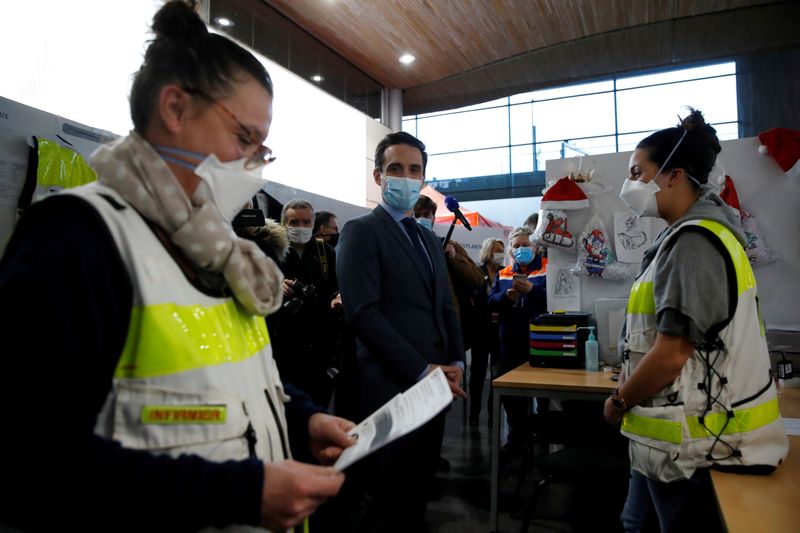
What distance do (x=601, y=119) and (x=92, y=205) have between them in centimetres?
1144

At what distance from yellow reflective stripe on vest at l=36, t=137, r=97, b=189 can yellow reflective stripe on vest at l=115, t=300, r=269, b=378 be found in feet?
7.13

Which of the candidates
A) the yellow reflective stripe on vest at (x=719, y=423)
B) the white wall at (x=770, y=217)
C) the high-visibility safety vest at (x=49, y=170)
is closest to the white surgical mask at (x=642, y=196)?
the yellow reflective stripe on vest at (x=719, y=423)

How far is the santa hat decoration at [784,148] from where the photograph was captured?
3.04m

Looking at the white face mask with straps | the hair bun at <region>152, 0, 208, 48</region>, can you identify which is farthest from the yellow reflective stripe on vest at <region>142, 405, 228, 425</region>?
the white face mask with straps

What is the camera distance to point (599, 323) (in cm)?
329

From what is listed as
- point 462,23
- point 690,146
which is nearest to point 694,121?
point 690,146

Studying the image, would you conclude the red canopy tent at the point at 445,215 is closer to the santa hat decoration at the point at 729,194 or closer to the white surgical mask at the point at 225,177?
the santa hat decoration at the point at 729,194

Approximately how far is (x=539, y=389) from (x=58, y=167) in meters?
2.74

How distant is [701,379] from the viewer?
1345mm

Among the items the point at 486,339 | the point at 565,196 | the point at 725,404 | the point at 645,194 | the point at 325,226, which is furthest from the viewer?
the point at 486,339

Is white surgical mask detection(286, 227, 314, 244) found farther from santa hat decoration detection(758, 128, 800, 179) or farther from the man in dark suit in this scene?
santa hat decoration detection(758, 128, 800, 179)

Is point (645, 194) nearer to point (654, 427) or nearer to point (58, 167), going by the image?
point (654, 427)

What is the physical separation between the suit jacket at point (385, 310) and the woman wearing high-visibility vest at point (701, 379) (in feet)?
2.27

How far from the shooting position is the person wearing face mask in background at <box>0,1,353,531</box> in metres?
0.53
